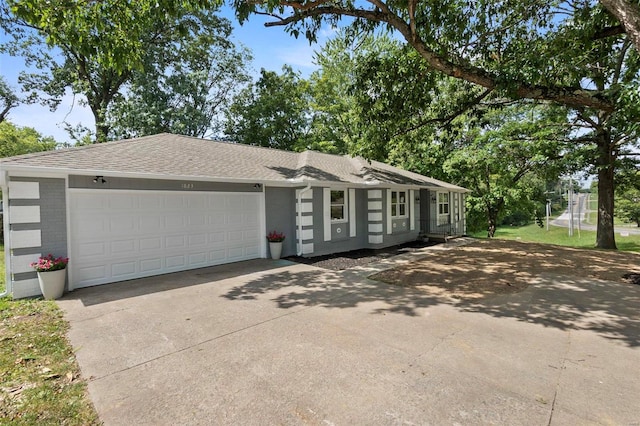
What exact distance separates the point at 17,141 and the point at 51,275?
3012 centimetres

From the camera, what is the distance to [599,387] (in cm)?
314

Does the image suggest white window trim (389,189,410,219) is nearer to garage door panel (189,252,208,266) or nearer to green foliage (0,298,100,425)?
garage door panel (189,252,208,266)

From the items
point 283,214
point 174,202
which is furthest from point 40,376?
point 283,214

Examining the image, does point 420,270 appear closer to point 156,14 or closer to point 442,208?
point 156,14

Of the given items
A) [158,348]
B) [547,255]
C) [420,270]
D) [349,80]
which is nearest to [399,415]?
[158,348]

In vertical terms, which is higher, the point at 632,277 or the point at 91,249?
the point at 91,249

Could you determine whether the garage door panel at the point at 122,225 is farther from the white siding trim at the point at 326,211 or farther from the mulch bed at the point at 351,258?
the white siding trim at the point at 326,211

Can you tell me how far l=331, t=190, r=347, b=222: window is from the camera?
12.0 meters

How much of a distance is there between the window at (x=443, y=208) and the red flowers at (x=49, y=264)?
1614 centimetres

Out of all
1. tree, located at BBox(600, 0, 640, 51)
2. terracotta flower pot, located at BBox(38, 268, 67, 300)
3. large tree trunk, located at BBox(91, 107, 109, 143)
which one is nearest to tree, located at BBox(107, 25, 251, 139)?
large tree trunk, located at BBox(91, 107, 109, 143)

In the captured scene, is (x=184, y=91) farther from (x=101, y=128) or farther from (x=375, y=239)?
(x=375, y=239)

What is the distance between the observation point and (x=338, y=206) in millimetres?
12133

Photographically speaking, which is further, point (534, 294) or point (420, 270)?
point (420, 270)

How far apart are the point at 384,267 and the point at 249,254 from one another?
441cm
